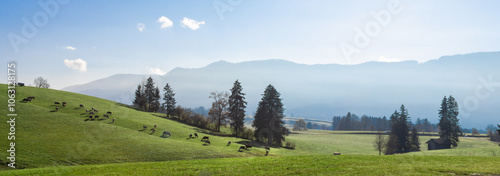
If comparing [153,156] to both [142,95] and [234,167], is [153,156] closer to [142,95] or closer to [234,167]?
[234,167]

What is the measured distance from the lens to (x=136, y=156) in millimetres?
36250

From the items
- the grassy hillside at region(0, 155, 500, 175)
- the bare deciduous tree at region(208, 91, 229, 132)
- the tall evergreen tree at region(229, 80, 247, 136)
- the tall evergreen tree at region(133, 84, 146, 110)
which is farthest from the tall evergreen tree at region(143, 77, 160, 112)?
the grassy hillside at region(0, 155, 500, 175)

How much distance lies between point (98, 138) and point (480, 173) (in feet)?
159

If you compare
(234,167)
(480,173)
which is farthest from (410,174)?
(234,167)

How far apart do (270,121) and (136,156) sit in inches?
1570

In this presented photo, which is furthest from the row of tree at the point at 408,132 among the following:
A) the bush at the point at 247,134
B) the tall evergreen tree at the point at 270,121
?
the bush at the point at 247,134

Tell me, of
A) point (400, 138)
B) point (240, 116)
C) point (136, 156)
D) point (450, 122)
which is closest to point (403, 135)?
point (400, 138)

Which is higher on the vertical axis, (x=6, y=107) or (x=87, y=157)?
(x=6, y=107)

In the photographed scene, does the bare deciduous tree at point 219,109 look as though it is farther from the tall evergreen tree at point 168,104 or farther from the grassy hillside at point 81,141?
the grassy hillside at point 81,141

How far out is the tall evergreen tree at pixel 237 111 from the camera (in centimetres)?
7319

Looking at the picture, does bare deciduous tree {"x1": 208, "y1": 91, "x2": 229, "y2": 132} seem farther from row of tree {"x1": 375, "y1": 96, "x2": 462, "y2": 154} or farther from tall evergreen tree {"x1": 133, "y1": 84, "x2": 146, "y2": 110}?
row of tree {"x1": 375, "y1": 96, "x2": 462, "y2": 154}

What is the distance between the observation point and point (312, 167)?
2147 centimetres

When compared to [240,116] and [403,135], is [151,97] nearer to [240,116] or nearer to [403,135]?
→ [240,116]

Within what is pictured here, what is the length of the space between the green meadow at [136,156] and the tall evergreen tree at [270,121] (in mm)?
21410
